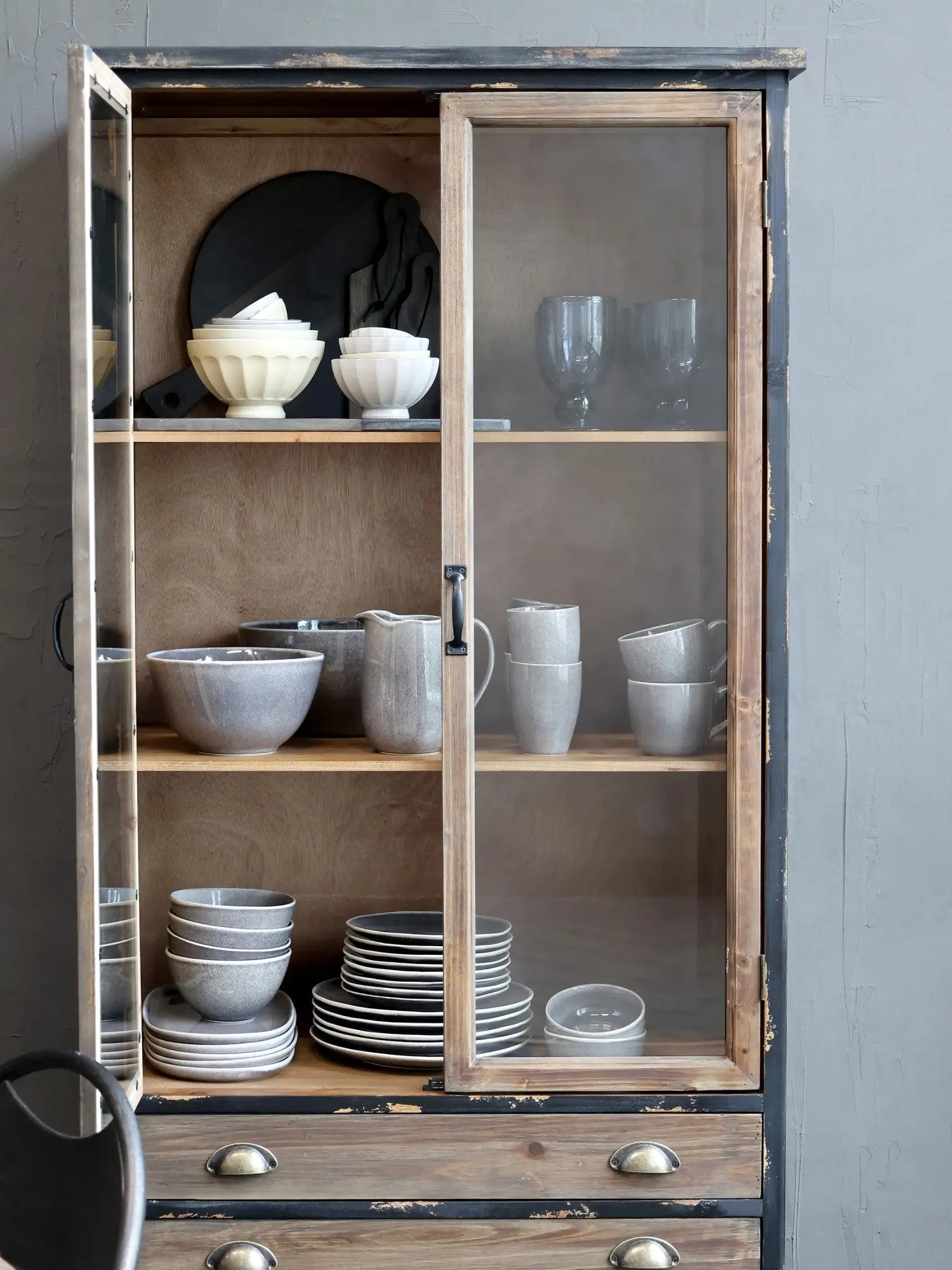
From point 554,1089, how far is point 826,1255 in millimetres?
758

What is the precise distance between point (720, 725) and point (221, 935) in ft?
2.15

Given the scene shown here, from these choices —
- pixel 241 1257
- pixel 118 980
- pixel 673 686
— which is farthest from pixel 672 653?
pixel 241 1257

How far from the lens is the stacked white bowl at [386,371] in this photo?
1469 mm

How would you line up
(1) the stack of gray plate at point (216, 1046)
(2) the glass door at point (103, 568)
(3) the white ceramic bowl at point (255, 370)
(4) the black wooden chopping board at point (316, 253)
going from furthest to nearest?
(4) the black wooden chopping board at point (316, 253), (3) the white ceramic bowl at point (255, 370), (1) the stack of gray plate at point (216, 1046), (2) the glass door at point (103, 568)

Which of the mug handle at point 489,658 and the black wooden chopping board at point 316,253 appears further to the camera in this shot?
the black wooden chopping board at point 316,253

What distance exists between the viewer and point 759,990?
1368 millimetres

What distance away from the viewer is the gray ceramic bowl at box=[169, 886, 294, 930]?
1.47 meters

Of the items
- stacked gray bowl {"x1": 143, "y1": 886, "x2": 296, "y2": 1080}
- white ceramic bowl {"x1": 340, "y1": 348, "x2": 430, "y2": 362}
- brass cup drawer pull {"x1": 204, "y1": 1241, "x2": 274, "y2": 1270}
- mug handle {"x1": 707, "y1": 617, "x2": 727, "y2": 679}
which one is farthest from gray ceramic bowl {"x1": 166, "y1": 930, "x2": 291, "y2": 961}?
white ceramic bowl {"x1": 340, "y1": 348, "x2": 430, "y2": 362}

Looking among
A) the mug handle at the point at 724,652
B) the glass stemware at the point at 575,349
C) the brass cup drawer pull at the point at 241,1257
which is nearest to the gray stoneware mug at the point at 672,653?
the mug handle at the point at 724,652

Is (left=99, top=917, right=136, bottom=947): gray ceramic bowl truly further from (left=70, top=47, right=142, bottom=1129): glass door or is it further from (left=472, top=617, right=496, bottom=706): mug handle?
(left=472, top=617, right=496, bottom=706): mug handle

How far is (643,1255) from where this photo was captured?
53.2 inches

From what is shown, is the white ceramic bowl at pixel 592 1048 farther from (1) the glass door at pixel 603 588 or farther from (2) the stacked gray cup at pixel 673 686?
(2) the stacked gray cup at pixel 673 686

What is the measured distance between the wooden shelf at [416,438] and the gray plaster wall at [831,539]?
0.39 meters

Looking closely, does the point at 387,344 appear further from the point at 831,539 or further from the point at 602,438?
the point at 831,539
